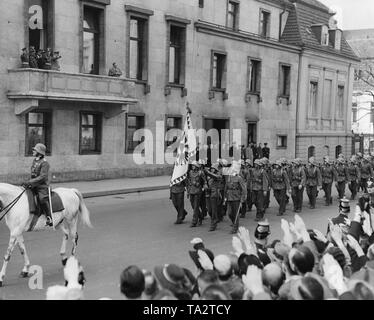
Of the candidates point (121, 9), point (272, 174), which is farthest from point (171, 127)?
point (272, 174)

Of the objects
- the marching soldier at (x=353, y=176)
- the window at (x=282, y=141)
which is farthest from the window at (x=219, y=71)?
the marching soldier at (x=353, y=176)

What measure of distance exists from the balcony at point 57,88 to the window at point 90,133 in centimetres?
116

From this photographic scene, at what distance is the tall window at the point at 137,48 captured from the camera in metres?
25.8

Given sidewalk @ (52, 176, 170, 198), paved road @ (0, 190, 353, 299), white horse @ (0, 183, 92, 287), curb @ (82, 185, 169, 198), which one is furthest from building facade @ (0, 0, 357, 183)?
white horse @ (0, 183, 92, 287)

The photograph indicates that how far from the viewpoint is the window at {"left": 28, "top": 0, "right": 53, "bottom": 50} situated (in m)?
21.4

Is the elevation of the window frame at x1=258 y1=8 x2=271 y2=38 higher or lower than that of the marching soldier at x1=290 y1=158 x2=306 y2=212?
higher

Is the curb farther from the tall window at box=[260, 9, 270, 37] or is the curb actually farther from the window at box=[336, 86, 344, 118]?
the window at box=[336, 86, 344, 118]

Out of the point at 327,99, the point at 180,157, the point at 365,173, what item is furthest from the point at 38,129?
the point at 327,99

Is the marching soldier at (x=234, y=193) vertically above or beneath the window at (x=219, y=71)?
beneath

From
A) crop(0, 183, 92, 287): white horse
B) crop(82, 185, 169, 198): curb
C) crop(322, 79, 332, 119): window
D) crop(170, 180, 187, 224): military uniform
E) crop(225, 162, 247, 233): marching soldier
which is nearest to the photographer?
crop(0, 183, 92, 287): white horse

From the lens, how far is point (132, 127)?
26.0m

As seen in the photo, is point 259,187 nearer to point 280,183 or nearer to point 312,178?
point 280,183

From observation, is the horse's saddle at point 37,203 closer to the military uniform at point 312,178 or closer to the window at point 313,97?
the military uniform at point 312,178

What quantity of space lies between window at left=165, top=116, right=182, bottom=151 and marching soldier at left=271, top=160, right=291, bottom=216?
36.3 feet
